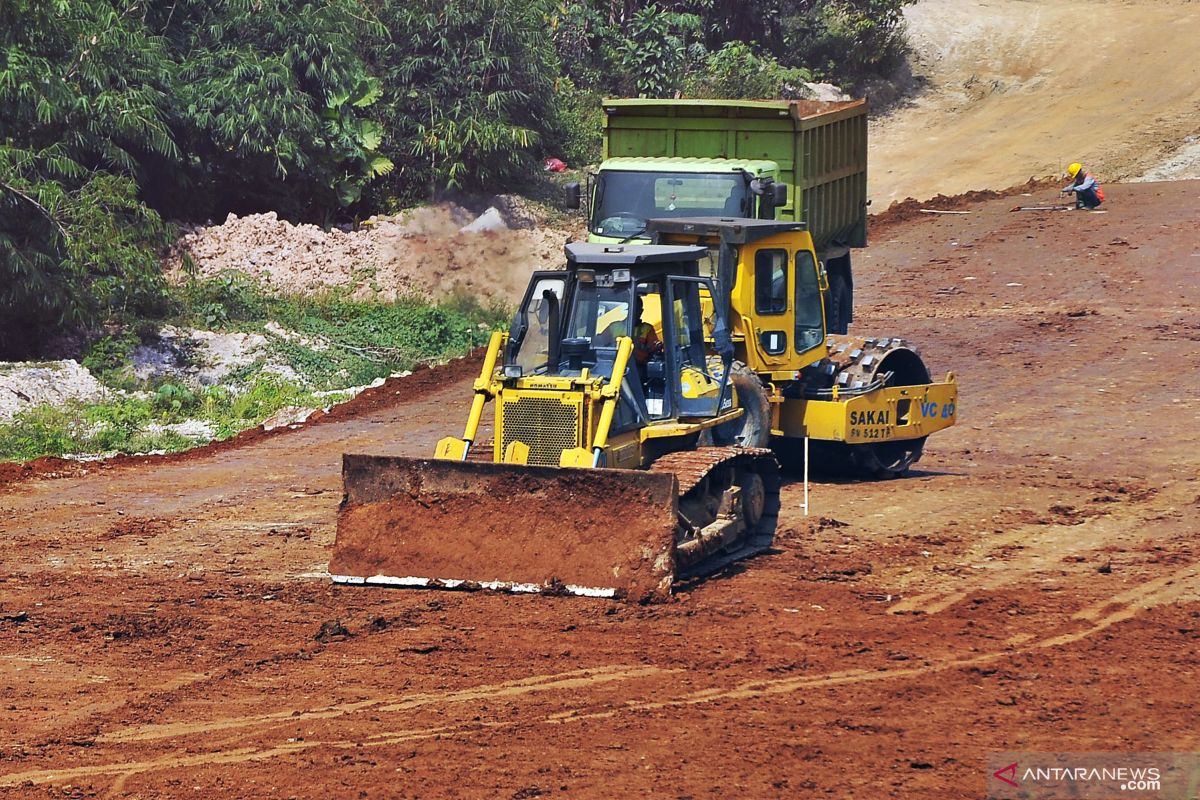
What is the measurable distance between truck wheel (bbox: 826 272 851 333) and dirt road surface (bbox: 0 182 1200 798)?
1996 mm

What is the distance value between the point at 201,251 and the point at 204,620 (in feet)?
50.9

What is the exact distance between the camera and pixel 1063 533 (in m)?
14.4

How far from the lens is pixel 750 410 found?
15.3m

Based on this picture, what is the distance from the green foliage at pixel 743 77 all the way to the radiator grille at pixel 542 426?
76.3 ft

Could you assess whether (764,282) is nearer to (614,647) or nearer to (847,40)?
Result: (614,647)

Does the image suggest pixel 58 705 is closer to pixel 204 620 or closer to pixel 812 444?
pixel 204 620

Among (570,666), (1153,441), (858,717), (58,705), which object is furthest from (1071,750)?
(1153,441)

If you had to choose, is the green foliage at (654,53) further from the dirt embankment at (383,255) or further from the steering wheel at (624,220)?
the steering wheel at (624,220)

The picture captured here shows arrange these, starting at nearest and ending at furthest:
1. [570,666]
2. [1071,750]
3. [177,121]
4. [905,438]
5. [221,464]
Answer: [1071,750] → [570,666] → [905,438] → [221,464] → [177,121]

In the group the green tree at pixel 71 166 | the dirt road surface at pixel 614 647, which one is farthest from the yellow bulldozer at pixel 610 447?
the green tree at pixel 71 166

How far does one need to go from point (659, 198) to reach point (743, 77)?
60.5 ft

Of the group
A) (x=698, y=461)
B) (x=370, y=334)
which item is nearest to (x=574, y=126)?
(x=370, y=334)

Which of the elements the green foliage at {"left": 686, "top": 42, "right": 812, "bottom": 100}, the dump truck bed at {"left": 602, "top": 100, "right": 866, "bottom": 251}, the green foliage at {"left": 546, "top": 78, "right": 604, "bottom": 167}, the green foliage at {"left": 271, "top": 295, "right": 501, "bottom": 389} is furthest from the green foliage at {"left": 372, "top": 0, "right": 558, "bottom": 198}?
the dump truck bed at {"left": 602, "top": 100, "right": 866, "bottom": 251}

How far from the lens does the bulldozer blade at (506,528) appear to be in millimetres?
11812
